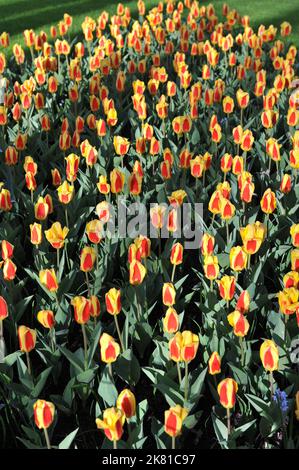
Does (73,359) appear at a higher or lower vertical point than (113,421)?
lower

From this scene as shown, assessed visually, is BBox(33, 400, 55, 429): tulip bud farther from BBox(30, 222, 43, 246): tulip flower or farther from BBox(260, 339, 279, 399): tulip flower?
Answer: BBox(30, 222, 43, 246): tulip flower

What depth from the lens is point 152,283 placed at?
2.88m

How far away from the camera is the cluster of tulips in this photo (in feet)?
7.35

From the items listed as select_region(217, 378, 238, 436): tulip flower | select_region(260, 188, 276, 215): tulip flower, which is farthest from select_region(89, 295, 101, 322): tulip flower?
select_region(260, 188, 276, 215): tulip flower

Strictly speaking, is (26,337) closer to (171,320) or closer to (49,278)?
(49,278)

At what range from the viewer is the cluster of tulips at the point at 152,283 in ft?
7.35

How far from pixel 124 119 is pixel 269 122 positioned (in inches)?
46.9

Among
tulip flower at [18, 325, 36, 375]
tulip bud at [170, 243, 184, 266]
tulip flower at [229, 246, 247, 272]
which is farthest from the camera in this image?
tulip bud at [170, 243, 184, 266]

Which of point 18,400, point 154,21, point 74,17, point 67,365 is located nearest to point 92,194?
point 67,365

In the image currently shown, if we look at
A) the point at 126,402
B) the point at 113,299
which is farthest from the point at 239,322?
the point at 126,402

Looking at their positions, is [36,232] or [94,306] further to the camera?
[36,232]

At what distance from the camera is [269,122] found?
3.84 meters

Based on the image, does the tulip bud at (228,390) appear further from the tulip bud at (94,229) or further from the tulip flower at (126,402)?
the tulip bud at (94,229)

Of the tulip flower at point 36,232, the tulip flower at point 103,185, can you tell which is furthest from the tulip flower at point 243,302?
the tulip flower at point 103,185
